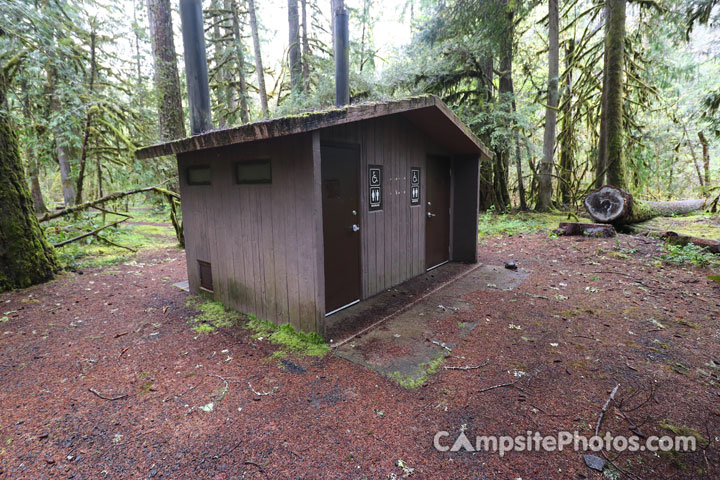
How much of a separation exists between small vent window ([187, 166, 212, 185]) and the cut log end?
8.35 meters

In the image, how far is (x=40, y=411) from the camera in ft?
7.99

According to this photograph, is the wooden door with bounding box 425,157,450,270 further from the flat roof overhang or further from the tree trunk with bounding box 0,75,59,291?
the tree trunk with bounding box 0,75,59,291

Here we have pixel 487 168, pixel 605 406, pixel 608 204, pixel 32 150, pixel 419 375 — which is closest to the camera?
pixel 605 406

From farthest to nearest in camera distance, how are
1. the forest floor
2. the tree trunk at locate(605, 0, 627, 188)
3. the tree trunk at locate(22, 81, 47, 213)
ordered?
the tree trunk at locate(605, 0, 627, 188)
the tree trunk at locate(22, 81, 47, 213)
the forest floor

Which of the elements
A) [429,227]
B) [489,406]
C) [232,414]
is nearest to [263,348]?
[232,414]

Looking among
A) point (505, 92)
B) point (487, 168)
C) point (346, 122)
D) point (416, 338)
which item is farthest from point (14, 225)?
point (487, 168)

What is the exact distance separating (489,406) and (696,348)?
227 cm

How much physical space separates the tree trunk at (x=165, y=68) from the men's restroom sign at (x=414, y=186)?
5802mm

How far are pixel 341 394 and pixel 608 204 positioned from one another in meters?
8.10

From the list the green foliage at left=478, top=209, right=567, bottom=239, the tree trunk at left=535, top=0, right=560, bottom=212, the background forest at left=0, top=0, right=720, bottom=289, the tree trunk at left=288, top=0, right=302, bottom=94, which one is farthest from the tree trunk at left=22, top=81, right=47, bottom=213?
the tree trunk at left=535, top=0, right=560, bottom=212

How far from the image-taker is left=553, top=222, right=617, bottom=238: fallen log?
7.44m

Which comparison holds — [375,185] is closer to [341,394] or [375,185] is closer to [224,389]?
[341,394]

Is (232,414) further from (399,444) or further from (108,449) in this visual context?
(399,444)

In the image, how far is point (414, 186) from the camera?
550 cm
